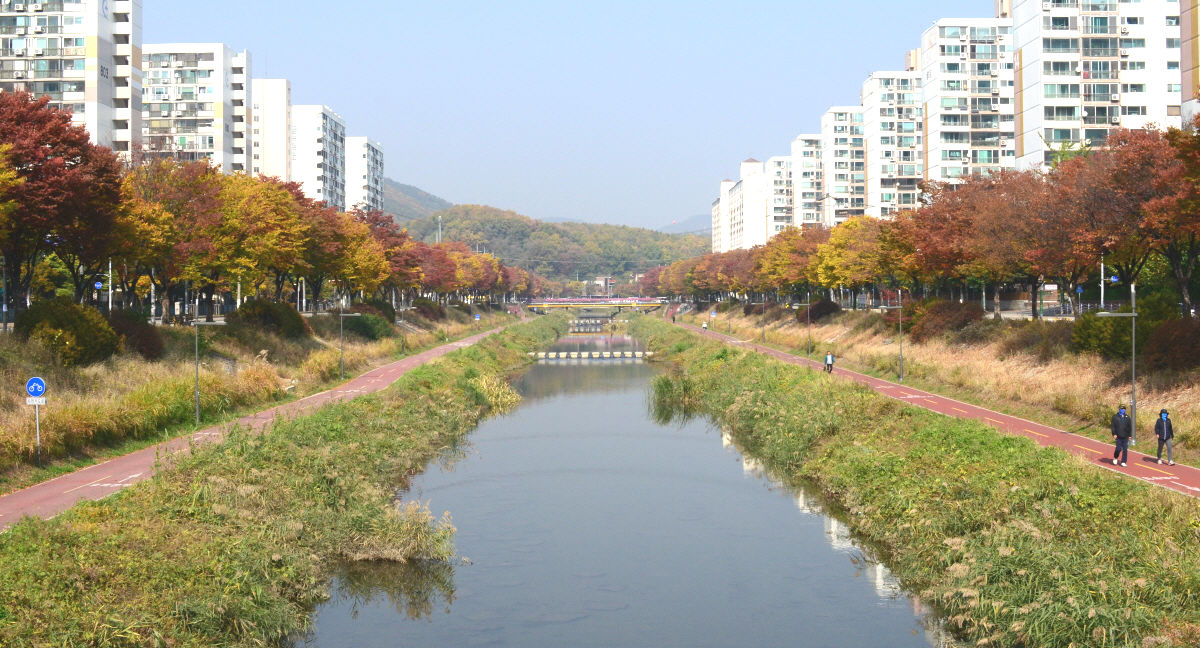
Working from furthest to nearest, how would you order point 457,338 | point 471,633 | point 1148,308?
point 457,338 → point 1148,308 → point 471,633

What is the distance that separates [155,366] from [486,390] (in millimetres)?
20475

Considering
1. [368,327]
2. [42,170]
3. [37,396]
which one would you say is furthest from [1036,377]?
[368,327]

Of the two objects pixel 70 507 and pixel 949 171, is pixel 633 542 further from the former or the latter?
pixel 949 171

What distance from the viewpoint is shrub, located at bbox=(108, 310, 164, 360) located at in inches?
1606

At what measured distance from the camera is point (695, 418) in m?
52.9

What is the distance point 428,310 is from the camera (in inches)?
4281

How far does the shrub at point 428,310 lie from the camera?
349 feet

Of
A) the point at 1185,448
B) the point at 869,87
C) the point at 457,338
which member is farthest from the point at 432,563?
the point at 869,87

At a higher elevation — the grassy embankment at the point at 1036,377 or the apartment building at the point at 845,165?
the apartment building at the point at 845,165

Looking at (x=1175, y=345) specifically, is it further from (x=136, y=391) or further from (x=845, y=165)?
(x=845, y=165)

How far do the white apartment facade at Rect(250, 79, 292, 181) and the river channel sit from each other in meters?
110

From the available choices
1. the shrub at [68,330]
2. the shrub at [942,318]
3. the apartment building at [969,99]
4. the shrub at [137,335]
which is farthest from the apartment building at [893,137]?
the shrub at [68,330]

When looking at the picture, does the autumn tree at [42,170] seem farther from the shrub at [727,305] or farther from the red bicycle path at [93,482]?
the shrub at [727,305]

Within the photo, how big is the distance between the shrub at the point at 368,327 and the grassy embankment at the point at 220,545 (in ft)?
134
